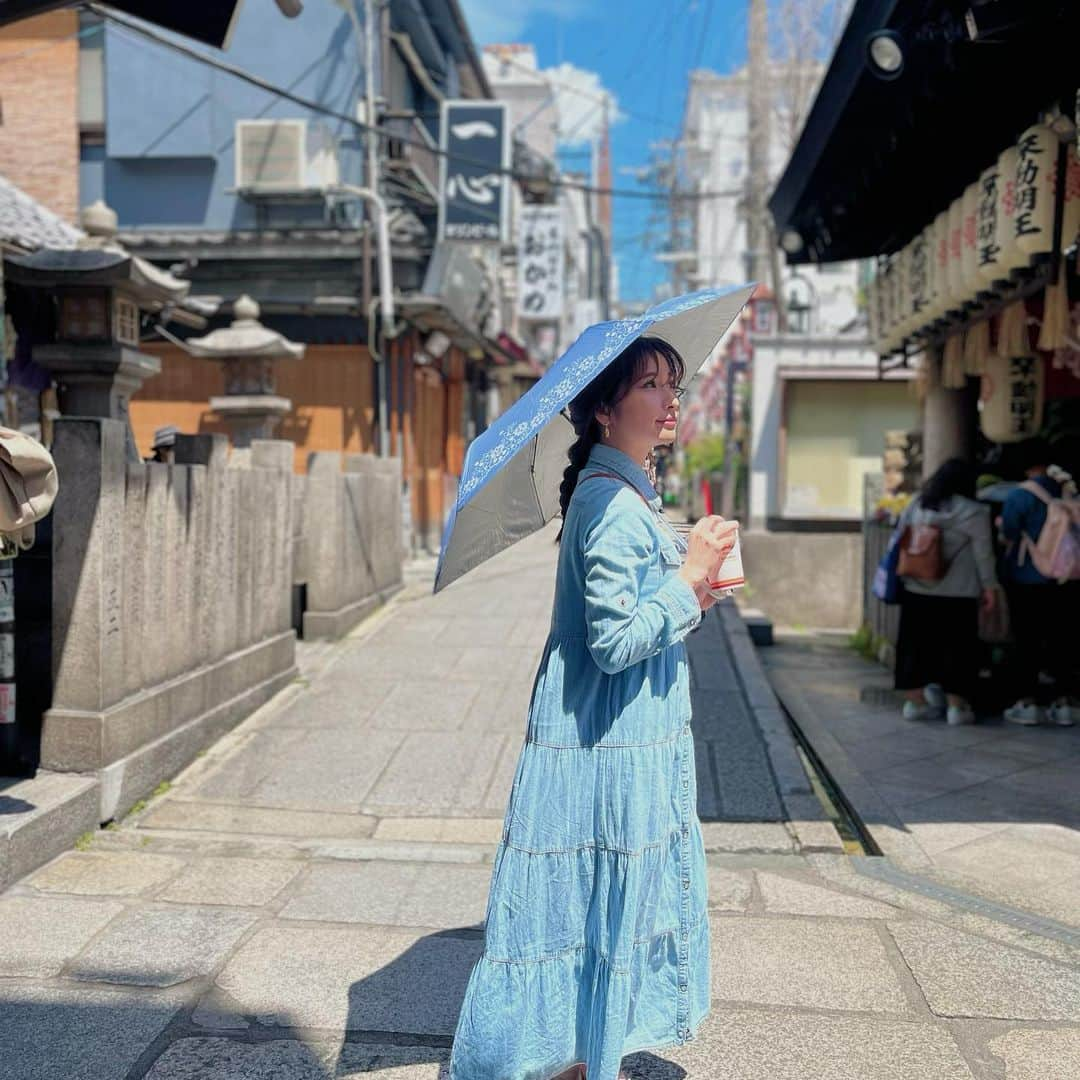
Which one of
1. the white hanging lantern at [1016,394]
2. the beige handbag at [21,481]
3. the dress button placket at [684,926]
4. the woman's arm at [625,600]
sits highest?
the white hanging lantern at [1016,394]

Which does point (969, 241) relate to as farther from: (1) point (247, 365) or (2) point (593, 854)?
(1) point (247, 365)

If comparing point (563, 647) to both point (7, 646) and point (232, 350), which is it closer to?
point (7, 646)

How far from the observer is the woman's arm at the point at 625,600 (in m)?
2.68

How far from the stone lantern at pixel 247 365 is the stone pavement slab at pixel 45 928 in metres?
8.99

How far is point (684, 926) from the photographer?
116 inches

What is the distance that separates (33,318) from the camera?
1076 centimetres

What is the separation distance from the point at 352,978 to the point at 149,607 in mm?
2702

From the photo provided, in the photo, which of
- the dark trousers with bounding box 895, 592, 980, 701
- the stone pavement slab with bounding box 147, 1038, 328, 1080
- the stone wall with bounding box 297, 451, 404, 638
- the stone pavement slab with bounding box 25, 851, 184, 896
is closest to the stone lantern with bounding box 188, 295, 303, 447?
the stone wall with bounding box 297, 451, 404, 638

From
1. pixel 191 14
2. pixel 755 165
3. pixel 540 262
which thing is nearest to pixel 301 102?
pixel 191 14

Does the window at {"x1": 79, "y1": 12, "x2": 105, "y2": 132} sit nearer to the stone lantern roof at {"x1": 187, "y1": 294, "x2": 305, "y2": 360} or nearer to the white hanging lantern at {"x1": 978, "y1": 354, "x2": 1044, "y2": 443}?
the stone lantern roof at {"x1": 187, "y1": 294, "x2": 305, "y2": 360}

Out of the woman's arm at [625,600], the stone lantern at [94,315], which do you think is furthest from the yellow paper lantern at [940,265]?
the woman's arm at [625,600]

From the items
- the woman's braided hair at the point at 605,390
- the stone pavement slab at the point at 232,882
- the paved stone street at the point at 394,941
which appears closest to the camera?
the woman's braided hair at the point at 605,390

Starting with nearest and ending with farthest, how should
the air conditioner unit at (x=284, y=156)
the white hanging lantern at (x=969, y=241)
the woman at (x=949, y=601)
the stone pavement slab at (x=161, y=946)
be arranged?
1. the stone pavement slab at (x=161, y=946)
2. the white hanging lantern at (x=969, y=241)
3. the woman at (x=949, y=601)
4. the air conditioner unit at (x=284, y=156)

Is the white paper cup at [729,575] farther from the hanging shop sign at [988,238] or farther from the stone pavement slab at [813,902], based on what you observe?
the hanging shop sign at [988,238]
